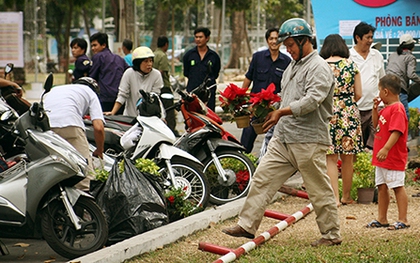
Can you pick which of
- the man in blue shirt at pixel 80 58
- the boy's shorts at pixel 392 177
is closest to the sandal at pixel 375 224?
the boy's shorts at pixel 392 177

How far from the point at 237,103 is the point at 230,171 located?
1961 millimetres

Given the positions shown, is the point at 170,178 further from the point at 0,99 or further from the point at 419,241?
the point at 419,241

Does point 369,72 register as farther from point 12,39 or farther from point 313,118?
point 12,39

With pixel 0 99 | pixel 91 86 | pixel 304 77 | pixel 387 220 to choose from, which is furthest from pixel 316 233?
pixel 0 99

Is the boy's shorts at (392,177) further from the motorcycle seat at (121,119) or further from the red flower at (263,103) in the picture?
the motorcycle seat at (121,119)

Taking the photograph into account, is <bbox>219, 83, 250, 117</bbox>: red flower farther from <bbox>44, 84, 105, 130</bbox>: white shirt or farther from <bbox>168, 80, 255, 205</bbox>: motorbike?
<bbox>168, 80, 255, 205</bbox>: motorbike

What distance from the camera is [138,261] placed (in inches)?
260

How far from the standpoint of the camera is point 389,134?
7566 mm

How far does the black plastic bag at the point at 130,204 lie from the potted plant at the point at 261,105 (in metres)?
1.34

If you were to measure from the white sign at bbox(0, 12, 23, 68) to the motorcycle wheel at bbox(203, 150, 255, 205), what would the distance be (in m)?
12.9

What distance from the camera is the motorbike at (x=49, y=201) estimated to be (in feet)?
22.6

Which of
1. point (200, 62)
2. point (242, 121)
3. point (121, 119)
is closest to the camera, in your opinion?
point (242, 121)

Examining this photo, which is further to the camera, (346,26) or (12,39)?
(12,39)

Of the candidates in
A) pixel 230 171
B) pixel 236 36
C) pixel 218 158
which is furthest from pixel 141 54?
pixel 236 36
